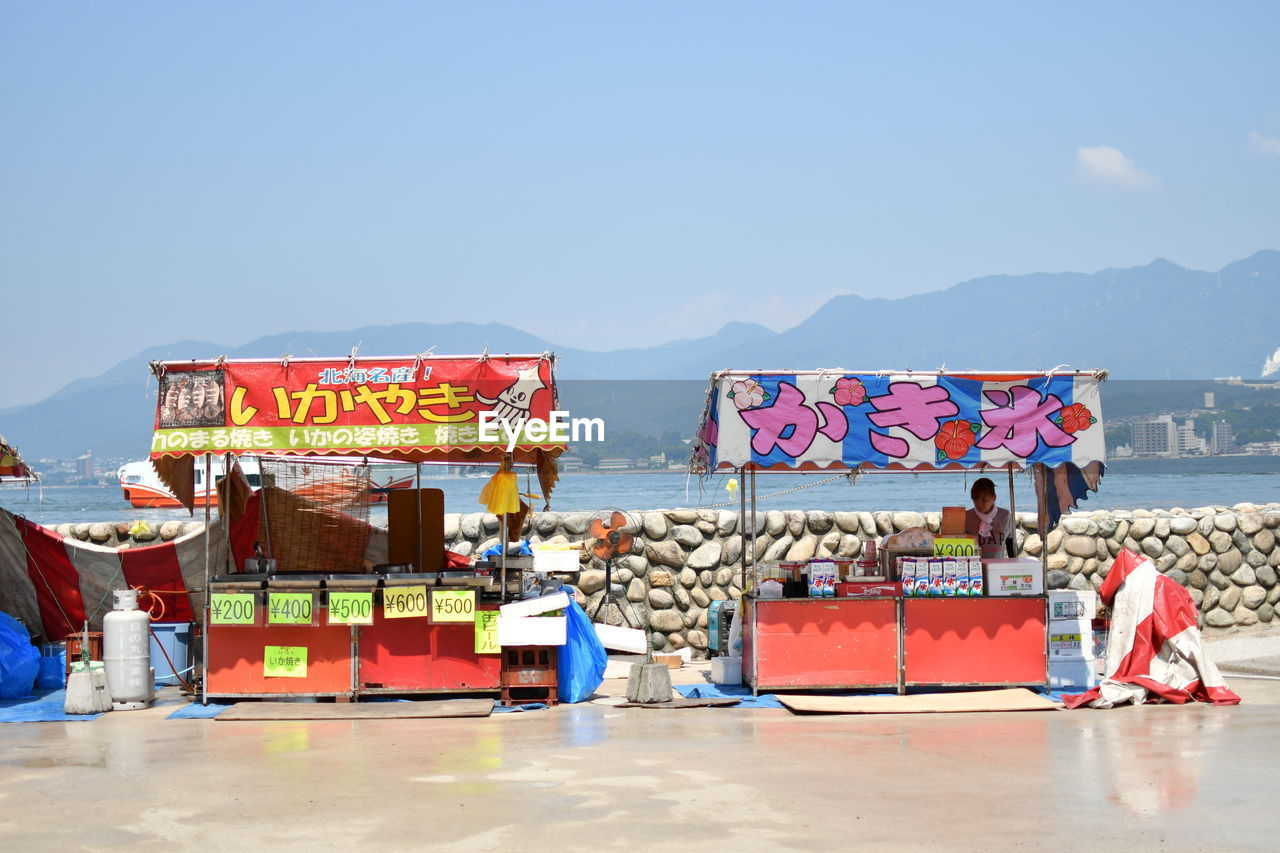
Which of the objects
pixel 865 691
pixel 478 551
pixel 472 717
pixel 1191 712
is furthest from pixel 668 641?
pixel 1191 712

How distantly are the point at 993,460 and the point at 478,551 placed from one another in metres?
7.32

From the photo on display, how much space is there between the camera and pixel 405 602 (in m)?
11.0

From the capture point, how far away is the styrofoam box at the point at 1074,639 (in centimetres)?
1204

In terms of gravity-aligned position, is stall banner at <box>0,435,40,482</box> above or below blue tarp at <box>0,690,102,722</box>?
above

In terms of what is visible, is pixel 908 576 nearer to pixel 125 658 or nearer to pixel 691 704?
pixel 691 704

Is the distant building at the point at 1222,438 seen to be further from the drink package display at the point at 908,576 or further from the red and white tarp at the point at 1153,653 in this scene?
the drink package display at the point at 908,576

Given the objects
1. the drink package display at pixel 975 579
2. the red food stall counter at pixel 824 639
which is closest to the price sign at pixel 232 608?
the red food stall counter at pixel 824 639

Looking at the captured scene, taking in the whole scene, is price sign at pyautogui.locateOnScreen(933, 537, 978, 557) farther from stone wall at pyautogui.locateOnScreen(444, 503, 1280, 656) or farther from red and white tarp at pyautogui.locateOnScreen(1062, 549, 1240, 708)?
stone wall at pyautogui.locateOnScreen(444, 503, 1280, 656)

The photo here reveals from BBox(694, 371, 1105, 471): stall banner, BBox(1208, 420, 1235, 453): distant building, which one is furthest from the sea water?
BBox(694, 371, 1105, 471): stall banner

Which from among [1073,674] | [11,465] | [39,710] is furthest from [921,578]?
[11,465]

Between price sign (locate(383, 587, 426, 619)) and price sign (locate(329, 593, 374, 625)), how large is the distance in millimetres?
145

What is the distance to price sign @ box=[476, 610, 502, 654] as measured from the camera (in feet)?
36.5

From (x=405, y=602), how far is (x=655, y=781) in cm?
363

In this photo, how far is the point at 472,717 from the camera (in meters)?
10.6
